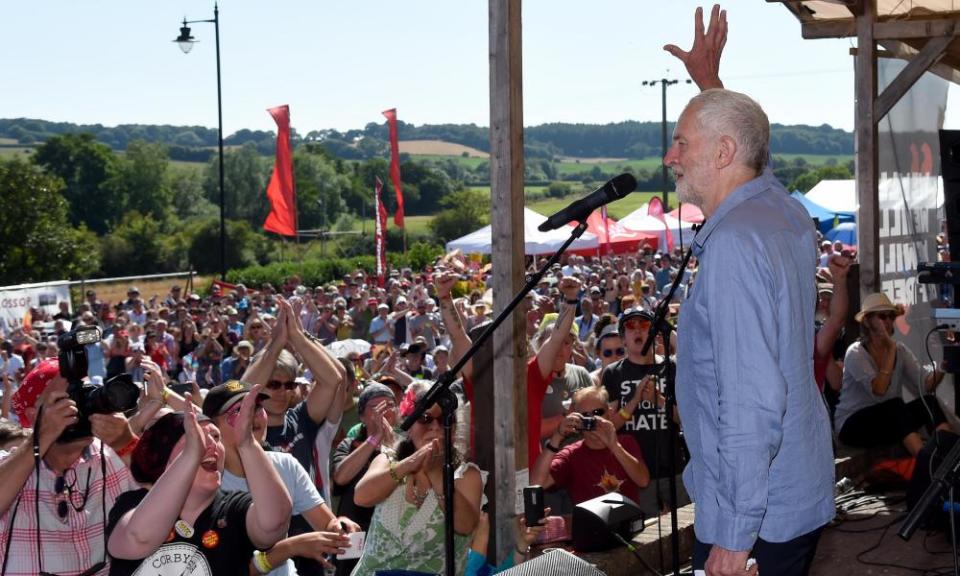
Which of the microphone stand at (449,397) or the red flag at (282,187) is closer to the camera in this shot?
the microphone stand at (449,397)

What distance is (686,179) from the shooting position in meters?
2.76

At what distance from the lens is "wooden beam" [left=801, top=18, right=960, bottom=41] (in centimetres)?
833

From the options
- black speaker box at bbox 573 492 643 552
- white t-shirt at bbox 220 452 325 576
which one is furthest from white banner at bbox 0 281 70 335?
white t-shirt at bbox 220 452 325 576

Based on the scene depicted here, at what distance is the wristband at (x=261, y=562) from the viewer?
375 cm

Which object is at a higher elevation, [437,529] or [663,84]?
[663,84]

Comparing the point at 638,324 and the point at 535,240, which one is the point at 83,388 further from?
the point at 535,240

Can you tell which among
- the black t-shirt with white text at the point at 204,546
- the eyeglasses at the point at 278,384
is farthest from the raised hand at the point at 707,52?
the eyeglasses at the point at 278,384

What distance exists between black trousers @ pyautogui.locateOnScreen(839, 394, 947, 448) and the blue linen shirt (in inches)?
220

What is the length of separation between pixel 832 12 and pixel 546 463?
4.88 meters

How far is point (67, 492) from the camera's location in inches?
153

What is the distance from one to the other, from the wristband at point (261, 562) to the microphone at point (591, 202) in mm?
1359

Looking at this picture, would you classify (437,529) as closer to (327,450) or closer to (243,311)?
(327,450)

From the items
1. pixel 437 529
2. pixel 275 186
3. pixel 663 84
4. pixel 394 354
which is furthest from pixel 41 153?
pixel 437 529

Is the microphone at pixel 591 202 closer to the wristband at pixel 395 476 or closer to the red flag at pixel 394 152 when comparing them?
the wristband at pixel 395 476
